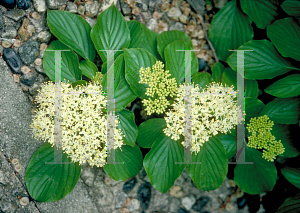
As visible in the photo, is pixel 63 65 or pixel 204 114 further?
pixel 63 65

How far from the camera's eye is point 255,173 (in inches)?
50.7

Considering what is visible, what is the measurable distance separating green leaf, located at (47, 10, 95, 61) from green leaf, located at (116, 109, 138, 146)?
38 cm

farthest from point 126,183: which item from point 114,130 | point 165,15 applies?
point 165,15

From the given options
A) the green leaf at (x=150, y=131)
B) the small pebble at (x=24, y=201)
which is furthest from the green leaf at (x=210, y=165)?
the small pebble at (x=24, y=201)

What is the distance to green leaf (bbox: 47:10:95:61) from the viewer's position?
112cm

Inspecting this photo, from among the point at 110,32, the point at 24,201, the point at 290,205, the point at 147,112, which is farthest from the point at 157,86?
the point at 290,205

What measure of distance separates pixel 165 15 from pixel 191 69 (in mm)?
427

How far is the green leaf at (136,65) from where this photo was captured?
3.50 feet

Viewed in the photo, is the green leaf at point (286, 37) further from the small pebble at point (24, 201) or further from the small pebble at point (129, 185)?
the small pebble at point (24, 201)

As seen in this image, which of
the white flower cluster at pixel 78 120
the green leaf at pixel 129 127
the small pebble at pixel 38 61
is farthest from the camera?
the small pebble at pixel 38 61

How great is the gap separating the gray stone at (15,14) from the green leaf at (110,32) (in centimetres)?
42

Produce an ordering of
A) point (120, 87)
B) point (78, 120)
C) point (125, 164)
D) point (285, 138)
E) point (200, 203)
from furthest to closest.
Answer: point (200, 203) → point (285, 138) → point (125, 164) → point (120, 87) → point (78, 120)

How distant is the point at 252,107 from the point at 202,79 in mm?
334

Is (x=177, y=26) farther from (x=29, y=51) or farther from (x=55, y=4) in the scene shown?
(x=29, y=51)
